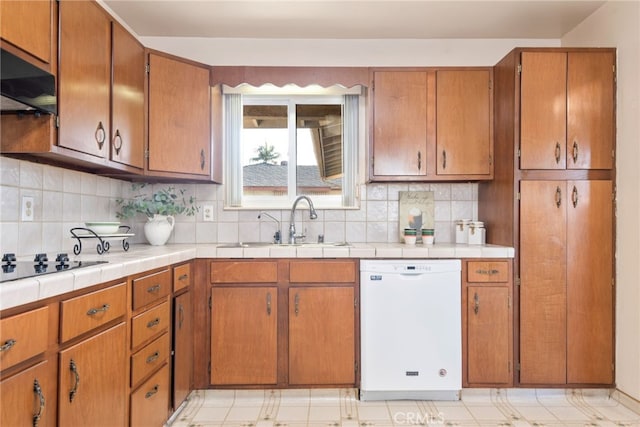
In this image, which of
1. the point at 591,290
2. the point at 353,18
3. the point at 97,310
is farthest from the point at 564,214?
the point at 97,310

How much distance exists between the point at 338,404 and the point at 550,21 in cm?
282

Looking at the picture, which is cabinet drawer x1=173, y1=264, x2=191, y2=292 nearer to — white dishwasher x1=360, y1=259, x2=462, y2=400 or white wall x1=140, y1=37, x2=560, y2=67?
white dishwasher x1=360, y1=259, x2=462, y2=400

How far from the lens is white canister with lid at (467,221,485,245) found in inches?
105

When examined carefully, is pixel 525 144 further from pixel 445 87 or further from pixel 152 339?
pixel 152 339

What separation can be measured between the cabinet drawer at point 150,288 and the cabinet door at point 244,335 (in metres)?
0.41

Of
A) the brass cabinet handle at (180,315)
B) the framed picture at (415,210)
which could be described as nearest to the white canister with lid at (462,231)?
the framed picture at (415,210)

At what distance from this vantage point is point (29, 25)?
1372 mm

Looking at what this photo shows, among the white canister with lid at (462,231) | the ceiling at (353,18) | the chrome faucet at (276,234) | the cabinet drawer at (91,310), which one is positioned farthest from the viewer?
the chrome faucet at (276,234)

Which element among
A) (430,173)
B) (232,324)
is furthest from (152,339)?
(430,173)

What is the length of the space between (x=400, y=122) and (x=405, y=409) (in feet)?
5.83

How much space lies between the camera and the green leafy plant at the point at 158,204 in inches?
101

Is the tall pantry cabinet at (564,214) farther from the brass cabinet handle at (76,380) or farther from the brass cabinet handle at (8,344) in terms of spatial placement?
the brass cabinet handle at (8,344)

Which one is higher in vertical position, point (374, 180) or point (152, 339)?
point (374, 180)

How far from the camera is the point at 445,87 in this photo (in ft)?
8.66
